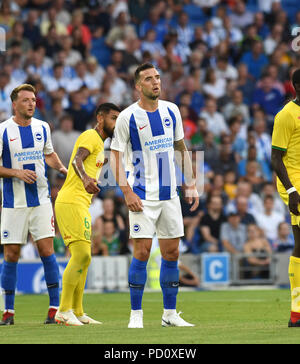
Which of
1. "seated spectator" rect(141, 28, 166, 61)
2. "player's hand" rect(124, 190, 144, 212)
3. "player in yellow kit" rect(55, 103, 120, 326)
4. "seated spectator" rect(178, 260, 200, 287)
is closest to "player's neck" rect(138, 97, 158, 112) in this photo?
"player's hand" rect(124, 190, 144, 212)

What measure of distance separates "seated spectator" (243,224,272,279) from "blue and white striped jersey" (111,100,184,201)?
8.77 metres

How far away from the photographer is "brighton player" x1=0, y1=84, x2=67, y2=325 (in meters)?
10.2

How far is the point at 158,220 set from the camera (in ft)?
30.1

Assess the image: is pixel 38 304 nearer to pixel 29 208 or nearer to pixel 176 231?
pixel 29 208

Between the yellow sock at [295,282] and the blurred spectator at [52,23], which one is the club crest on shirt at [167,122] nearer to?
the yellow sock at [295,282]

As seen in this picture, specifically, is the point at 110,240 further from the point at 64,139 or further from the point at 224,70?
the point at 224,70

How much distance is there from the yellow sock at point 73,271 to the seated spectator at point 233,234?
8278mm

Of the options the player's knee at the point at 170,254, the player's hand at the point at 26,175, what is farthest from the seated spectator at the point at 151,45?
the player's knee at the point at 170,254

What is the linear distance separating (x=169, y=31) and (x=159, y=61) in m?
1.65

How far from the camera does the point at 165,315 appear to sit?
9.22m

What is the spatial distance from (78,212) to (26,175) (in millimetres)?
702

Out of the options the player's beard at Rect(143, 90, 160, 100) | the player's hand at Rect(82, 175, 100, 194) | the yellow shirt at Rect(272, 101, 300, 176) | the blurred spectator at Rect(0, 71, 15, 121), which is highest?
the blurred spectator at Rect(0, 71, 15, 121)

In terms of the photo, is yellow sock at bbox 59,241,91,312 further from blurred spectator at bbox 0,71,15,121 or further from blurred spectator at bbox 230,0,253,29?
blurred spectator at bbox 230,0,253,29

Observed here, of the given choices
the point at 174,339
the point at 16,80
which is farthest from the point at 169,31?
the point at 174,339
